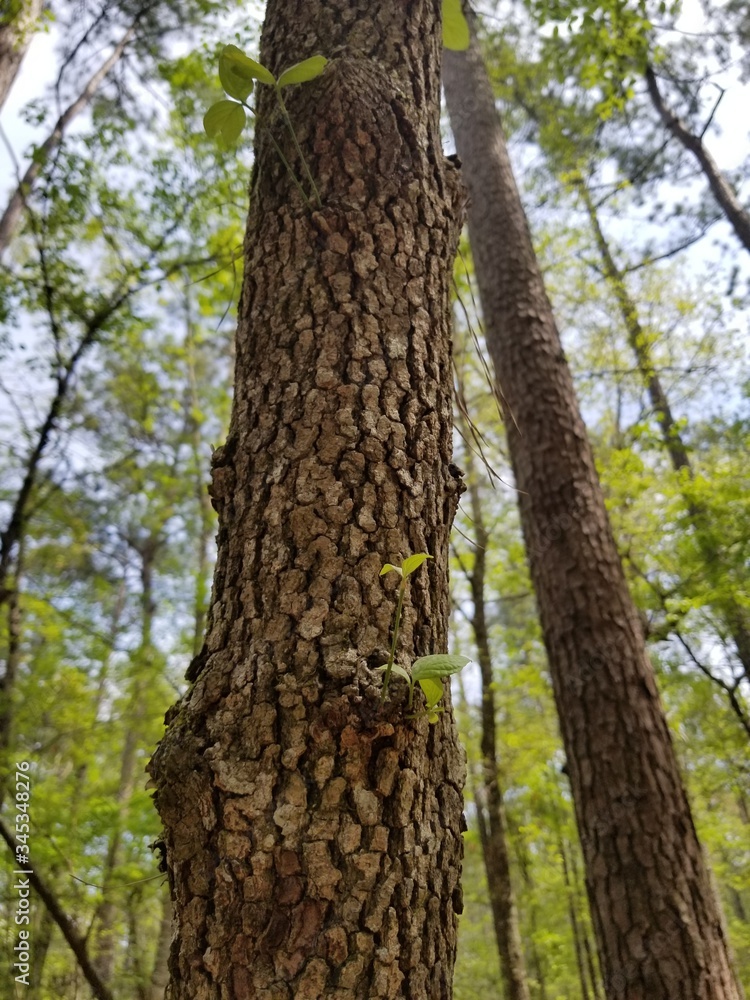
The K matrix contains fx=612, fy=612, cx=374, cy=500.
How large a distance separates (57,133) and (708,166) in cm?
784

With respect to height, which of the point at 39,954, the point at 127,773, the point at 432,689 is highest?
the point at 127,773

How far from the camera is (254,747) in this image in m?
0.77

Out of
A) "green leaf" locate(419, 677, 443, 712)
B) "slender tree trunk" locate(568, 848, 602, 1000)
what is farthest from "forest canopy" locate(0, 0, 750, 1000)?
"slender tree trunk" locate(568, 848, 602, 1000)

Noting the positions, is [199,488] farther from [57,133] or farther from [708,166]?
[708,166]

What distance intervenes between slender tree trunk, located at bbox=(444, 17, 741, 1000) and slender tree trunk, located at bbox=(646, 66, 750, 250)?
551 centimetres

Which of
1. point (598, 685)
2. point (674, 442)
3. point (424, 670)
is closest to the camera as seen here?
point (424, 670)

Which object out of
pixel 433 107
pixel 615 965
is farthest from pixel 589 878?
pixel 433 107

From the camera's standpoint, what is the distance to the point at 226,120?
123 centimetres

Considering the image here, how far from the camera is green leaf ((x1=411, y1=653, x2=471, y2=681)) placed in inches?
30.0

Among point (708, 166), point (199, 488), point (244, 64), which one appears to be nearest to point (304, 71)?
point (244, 64)

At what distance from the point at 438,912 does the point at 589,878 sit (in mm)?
2112

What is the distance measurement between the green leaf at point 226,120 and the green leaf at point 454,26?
2.20 feet

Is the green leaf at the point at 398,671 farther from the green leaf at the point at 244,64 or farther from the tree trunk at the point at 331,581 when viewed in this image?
the green leaf at the point at 244,64

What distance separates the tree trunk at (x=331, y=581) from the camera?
710 millimetres
